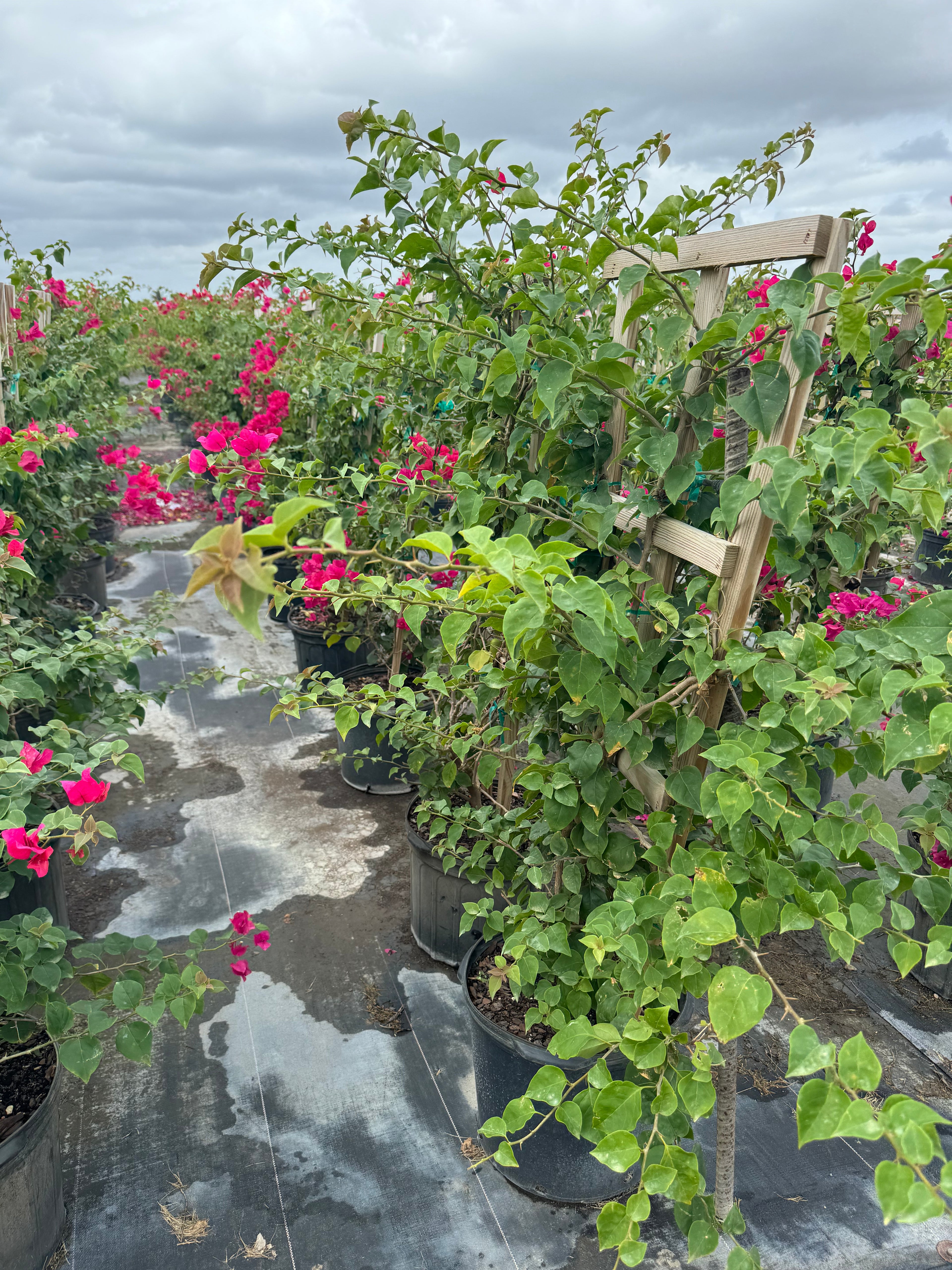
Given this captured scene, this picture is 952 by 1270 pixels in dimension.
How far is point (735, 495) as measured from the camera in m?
1.06

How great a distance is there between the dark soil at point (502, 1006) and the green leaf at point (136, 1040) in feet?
2.27

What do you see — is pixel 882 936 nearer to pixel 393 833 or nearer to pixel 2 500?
pixel 393 833

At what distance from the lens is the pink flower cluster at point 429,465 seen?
2.18 metres

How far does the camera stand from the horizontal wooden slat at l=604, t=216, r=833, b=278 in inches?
39.7

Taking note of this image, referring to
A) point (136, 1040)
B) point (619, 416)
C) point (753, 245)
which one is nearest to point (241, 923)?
point (136, 1040)

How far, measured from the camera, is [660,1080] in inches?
39.8

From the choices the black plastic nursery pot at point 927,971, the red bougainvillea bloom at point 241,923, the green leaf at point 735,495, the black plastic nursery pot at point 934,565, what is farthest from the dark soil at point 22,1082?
the black plastic nursery pot at point 934,565

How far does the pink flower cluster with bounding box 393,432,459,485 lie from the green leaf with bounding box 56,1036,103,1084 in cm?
142

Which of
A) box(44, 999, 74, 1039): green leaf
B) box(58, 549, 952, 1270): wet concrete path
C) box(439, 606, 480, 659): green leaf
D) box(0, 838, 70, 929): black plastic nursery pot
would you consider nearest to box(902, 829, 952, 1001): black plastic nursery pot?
box(58, 549, 952, 1270): wet concrete path

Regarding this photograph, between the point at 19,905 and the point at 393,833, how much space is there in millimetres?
1336

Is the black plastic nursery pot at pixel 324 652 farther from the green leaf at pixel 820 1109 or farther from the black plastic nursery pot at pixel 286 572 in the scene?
the green leaf at pixel 820 1109

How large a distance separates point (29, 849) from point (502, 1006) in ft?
3.70

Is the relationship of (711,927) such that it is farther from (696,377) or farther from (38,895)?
(38,895)

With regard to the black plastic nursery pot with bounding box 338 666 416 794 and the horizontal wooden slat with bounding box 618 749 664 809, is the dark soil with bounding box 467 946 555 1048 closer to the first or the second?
the horizontal wooden slat with bounding box 618 749 664 809
